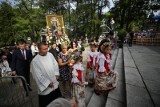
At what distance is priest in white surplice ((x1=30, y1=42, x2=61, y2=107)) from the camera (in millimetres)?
2652

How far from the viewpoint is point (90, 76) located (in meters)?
4.79

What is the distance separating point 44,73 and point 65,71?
3.52 ft

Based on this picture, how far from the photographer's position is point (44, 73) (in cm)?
270

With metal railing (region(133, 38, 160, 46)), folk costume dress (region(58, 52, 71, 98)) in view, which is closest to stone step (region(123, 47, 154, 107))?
folk costume dress (region(58, 52, 71, 98))

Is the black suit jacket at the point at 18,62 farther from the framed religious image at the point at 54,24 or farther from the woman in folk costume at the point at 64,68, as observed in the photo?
the framed religious image at the point at 54,24

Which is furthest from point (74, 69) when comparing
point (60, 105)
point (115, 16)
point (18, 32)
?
point (18, 32)

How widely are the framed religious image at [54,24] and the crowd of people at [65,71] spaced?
11562mm

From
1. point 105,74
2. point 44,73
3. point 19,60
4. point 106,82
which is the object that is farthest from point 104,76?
point 19,60

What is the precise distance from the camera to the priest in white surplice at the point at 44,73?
2.65 metres

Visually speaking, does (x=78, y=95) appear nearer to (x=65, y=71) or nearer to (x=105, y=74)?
(x=65, y=71)

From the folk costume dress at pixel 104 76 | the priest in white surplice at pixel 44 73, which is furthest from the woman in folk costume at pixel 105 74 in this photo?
the priest in white surplice at pixel 44 73

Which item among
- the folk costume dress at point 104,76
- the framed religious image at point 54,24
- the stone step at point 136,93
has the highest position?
the framed religious image at point 54,24

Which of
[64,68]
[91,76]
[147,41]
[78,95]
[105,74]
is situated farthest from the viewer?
[147,41]

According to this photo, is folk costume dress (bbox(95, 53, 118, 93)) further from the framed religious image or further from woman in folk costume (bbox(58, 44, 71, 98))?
the framed religious image
